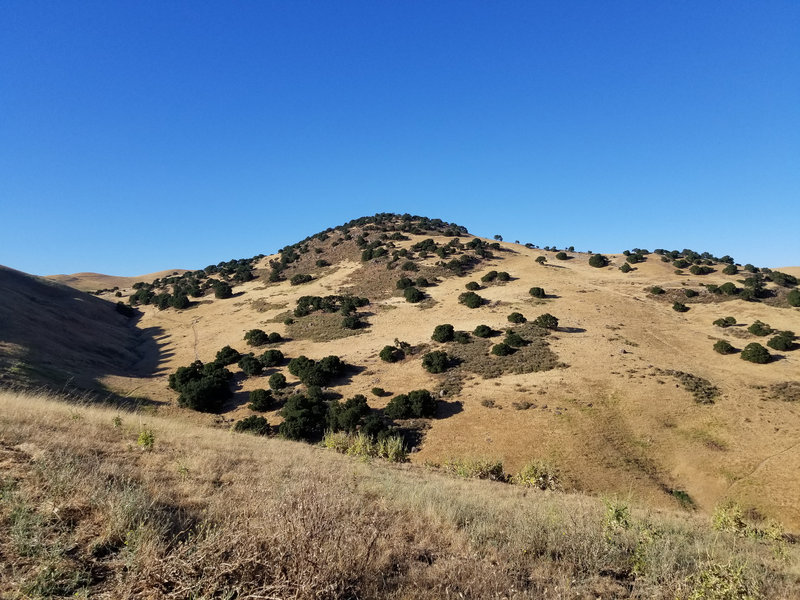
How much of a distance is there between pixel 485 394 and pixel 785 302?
37.2 metres

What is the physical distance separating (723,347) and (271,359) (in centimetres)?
3787

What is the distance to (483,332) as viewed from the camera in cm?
3544

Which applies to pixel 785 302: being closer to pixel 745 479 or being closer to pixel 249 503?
pixel 745 479

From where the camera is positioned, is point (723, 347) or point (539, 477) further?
point (723, 347)

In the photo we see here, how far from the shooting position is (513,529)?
6.99m

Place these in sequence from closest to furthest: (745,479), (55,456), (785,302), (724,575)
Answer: (724,575) → (55,456) → (745,479) → (785,302)

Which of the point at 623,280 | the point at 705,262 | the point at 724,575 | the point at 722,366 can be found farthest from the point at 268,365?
the point at 705,262

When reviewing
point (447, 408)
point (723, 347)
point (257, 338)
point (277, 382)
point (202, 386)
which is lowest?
point (202, 386)

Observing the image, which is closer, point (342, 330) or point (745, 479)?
point (745, 479)

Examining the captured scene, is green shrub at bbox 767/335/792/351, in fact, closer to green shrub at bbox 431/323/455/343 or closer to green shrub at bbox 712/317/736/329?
green shrub at bbox 712/317/736/329

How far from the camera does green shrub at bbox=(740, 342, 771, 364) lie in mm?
28000

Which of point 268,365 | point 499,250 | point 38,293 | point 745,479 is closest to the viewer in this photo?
point 745,479

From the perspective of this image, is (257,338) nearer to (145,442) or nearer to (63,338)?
(63,338)

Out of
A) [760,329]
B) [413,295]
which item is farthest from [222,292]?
[760,329]
